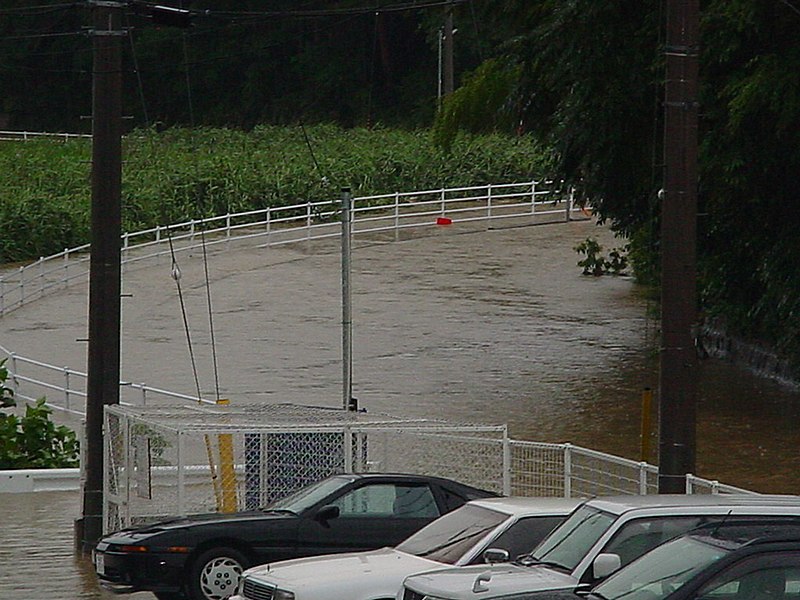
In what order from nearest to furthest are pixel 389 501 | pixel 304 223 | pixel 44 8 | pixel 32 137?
pixel 389 501
pixel 44 8
pixel 304 223
pixel 32 137

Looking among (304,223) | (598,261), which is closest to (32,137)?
(304,223)

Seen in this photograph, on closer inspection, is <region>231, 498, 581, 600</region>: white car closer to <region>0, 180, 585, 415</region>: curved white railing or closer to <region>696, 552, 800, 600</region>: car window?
<region>696, 552, 800, 600</region>: car window

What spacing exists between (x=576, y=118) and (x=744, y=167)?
3492 millimetres

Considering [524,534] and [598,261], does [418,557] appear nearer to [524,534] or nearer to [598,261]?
[524,534]

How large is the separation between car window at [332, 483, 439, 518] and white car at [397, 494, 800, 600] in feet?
12.8

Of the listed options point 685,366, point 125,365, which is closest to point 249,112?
point 125,365

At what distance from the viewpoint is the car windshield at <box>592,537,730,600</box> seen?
8094mm

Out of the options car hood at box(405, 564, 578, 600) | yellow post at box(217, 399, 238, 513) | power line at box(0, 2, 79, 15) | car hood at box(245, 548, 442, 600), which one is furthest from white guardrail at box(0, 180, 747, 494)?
car hood at box(405, 564, 578, 600)

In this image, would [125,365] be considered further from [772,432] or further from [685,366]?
[685,366]

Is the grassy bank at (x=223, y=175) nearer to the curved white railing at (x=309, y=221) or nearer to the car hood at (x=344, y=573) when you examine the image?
the curved white railing at (x=309, y=221)

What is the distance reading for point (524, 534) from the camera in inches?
438

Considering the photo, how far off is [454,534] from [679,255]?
3.39m

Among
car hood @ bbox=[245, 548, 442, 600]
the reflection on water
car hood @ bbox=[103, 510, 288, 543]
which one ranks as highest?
car hood @ bbox=[245, 548, 442, 600]

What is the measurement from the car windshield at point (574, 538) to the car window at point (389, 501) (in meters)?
3.78
